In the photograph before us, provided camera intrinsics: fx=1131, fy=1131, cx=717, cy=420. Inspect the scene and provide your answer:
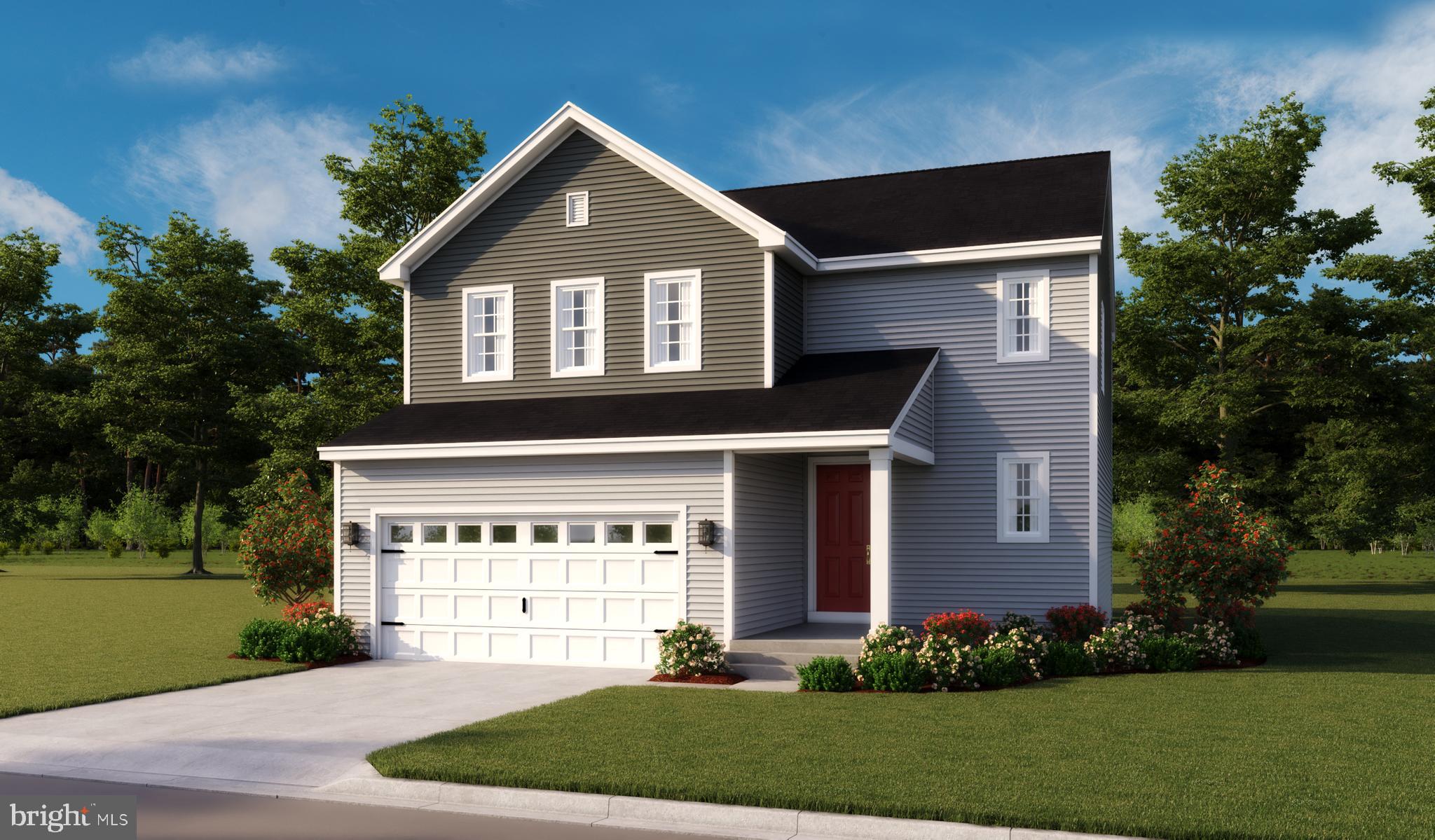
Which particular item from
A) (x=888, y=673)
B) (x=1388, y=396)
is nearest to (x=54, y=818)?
(x=888, y=673)

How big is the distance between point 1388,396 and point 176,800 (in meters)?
36.9

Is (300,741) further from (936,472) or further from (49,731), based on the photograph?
(936,472)

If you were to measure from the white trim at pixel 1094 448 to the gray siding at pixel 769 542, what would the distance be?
4.48 m

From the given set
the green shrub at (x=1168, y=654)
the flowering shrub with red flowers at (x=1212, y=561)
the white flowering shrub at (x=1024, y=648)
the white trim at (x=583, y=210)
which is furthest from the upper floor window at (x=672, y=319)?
the green shrub at (x=1168, y=654)

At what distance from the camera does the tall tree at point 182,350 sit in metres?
44.8

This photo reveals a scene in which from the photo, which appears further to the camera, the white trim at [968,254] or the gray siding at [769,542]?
the white trim at [968,254]

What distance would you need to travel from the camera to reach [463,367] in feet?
64.4

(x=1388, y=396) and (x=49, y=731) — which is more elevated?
(x=1388, y=396)

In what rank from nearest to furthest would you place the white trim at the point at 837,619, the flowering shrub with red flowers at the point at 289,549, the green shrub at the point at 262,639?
the green shrub at the point at 262,639
the white trim at the point at 837,619
the flowering shrub with red flowers at the point at 289,549

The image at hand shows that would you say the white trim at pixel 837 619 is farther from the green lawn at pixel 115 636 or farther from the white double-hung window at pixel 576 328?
the green lawn at pixel 115 636

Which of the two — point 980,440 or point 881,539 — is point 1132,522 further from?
point 881,539

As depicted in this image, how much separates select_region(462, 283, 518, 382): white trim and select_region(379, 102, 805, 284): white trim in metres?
1.16

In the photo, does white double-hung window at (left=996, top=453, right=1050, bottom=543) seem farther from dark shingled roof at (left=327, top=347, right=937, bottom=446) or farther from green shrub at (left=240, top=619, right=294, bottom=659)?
green shrub at (left=240, top=619, right=294, bottom=659)

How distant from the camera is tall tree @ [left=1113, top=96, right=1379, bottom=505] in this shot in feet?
115
